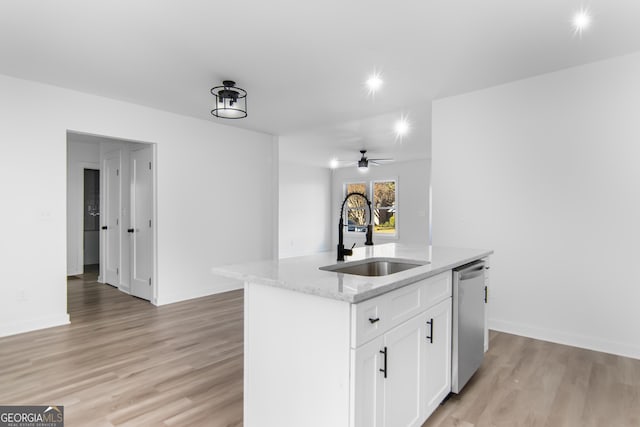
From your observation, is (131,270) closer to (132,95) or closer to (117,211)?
(117,211)

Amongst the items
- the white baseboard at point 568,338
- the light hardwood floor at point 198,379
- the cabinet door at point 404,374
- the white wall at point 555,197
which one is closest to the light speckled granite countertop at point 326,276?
the cabinet door at point 404,374

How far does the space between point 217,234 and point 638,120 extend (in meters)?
4.92

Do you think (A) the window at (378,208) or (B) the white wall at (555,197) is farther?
(A) the window at (378,208)

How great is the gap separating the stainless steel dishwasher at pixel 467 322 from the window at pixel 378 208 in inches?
263

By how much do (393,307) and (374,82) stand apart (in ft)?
8.58

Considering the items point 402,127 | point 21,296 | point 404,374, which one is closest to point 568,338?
point 404,374

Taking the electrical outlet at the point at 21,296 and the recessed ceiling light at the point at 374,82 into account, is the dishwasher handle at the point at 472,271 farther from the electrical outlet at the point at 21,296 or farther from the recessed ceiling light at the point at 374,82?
the electrical outlet at the point at 21,296

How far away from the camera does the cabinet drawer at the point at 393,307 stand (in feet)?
4.46

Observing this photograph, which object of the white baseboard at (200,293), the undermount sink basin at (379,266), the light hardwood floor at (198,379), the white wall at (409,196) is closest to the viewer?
the light hardwood floor at (198,379)

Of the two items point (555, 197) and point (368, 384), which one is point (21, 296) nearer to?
point (368, 384)

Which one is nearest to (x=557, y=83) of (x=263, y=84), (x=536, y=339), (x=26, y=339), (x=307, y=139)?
(x=536, y=339)

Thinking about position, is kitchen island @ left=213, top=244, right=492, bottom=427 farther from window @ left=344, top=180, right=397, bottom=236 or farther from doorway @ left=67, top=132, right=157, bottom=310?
window @ left=344, top=180, right=397, bottom=236

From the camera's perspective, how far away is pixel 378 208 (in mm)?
9555

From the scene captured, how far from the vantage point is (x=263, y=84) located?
3.63 meters
